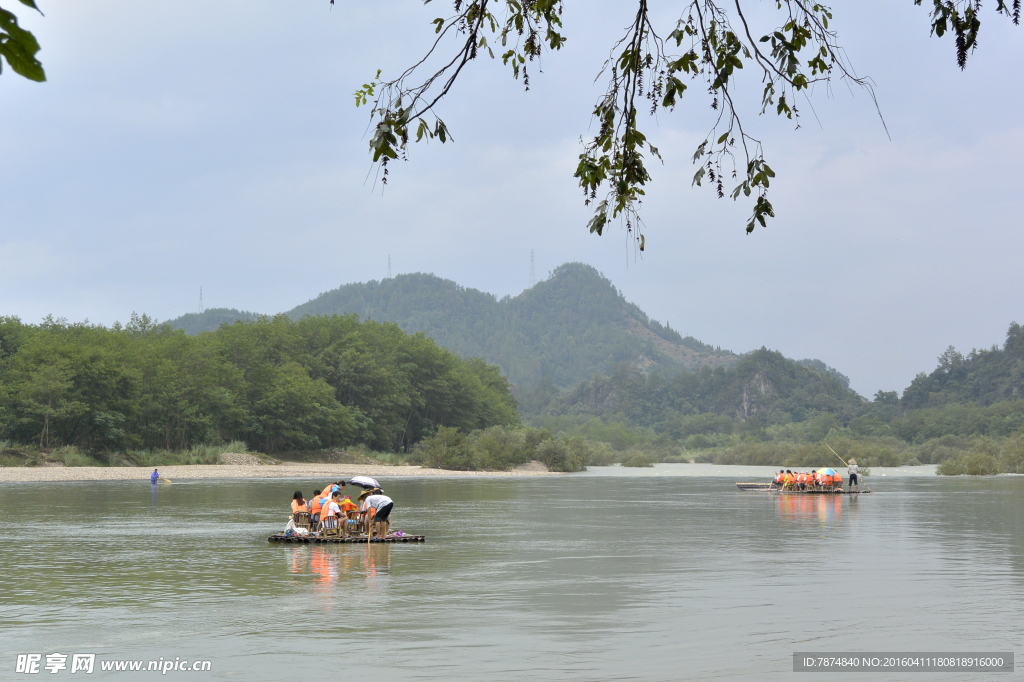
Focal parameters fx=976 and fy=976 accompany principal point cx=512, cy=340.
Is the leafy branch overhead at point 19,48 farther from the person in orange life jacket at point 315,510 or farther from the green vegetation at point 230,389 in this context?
the green vegetation at point 230,389

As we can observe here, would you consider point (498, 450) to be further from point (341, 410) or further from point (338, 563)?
point (338, 563)

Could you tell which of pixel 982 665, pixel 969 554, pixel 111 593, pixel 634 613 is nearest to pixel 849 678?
pixel 982 665

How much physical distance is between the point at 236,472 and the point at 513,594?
5063cm

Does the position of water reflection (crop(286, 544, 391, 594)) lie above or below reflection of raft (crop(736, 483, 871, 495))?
above

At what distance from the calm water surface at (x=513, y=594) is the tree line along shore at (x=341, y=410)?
33168 mm

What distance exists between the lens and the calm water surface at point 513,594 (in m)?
10.9

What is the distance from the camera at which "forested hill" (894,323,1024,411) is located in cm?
12681

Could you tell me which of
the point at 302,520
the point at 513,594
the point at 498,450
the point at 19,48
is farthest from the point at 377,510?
the point at 498,450

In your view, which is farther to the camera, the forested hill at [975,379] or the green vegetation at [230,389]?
the forested hill at [975,379]

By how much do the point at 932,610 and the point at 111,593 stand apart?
12258 mm

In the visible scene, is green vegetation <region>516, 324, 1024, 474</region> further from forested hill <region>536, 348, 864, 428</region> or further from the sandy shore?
the sandy shore

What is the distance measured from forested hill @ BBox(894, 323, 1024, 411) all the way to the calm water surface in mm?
107973

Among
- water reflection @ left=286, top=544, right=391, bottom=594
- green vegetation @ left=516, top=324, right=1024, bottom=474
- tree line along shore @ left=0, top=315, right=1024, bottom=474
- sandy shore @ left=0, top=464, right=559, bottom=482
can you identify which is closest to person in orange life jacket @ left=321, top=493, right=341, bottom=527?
water reflection @ left=286, top=544, right=391, bottom=594

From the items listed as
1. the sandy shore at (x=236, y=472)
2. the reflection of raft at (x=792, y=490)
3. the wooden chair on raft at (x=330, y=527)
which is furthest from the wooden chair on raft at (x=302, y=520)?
the sandy shore at (x=236, y=472)
